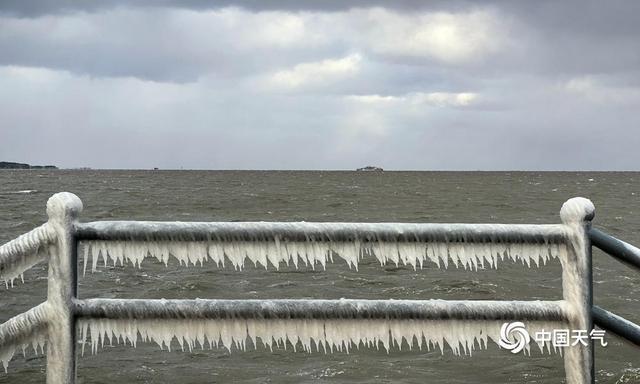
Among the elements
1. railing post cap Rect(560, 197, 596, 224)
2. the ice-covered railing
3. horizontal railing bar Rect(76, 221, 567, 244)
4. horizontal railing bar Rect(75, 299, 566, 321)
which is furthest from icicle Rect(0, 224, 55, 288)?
railing post cap Rect(560, 197, 596, 224)

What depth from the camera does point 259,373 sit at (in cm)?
779

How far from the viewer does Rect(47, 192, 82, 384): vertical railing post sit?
2930 millimetres

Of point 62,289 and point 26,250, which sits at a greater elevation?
point 26,250

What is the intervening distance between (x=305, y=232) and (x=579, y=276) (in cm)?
126

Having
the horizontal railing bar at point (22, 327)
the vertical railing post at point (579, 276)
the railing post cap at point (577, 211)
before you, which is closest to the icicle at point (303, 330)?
the horizontal railing bar at point (22, 327)

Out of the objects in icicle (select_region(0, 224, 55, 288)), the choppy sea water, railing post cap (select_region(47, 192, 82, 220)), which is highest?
railing post cap (select_region(47, 192, 82, 220))

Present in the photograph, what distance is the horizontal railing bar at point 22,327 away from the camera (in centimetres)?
290

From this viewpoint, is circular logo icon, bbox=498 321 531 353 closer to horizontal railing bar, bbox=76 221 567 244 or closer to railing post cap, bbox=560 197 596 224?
horizontal railing bar, bbox=76 221 567 244

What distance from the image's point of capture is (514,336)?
9.96 feet

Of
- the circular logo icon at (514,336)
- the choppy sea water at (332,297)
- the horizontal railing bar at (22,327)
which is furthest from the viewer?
the choppy sea water at (332,297)

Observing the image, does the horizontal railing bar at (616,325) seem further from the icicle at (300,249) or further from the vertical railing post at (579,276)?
the icicle at (300,249)

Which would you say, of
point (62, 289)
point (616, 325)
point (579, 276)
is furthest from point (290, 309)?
point (616, 325)

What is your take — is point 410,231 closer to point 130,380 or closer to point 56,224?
point 56,224

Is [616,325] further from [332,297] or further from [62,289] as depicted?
[332,297]
